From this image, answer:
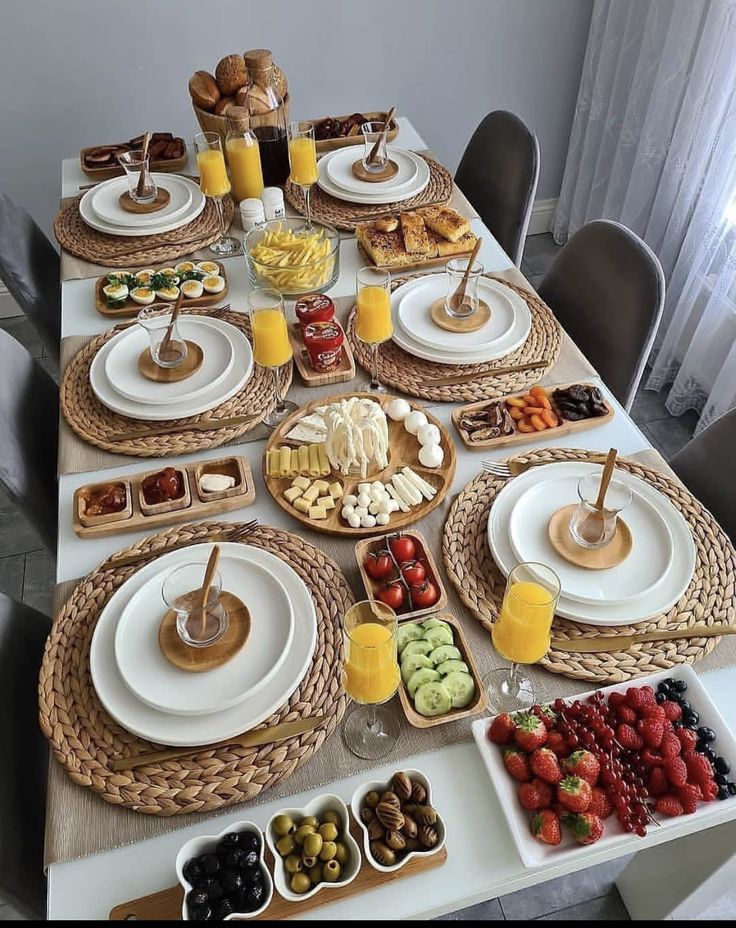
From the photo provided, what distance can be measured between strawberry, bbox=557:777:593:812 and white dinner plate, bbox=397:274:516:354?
3.08 feet

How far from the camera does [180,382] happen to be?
62.2 inches

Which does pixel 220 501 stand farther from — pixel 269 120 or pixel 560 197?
pixel 560 197

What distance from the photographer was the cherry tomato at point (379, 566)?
1.21 m

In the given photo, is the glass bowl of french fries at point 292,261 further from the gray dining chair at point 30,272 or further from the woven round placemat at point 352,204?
the gray dining chair at point 30,272

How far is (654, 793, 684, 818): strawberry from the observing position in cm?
94

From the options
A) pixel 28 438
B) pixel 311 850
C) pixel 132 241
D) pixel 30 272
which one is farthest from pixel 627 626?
pixel 30 272

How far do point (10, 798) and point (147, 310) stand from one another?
97cm

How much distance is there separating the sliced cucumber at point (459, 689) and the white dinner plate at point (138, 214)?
152cm

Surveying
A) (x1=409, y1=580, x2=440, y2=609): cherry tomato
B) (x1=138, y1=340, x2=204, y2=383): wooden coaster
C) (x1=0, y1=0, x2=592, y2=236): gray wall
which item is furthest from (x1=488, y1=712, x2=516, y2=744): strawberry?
(x1=0, y1=0, x2=592, y2=236): gray wall

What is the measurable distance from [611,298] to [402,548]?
0.97m

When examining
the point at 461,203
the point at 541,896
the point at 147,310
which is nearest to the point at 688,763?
the point at 541,896

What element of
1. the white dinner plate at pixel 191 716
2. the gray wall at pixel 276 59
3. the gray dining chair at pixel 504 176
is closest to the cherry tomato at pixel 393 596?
the white dinner plate at pixel 191 716

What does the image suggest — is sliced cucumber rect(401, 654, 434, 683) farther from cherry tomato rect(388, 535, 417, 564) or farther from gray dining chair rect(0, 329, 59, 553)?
gray dining chair rect(0, 329, 59, 553)

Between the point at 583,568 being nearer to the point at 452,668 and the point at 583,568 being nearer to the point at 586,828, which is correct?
the point at 452,668
